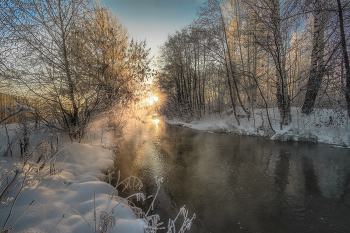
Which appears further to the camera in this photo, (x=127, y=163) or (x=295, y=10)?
(x=295, y=10)

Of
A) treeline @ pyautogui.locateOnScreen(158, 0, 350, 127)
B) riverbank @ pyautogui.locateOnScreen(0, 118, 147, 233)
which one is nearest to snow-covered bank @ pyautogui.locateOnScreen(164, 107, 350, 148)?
treeline @ pyautogui.locateOnScreen(158, 0, 350, 127)

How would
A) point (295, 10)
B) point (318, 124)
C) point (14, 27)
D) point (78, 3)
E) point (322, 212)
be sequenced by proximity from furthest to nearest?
point (318, 124), point (295, 10), point (78, 3), point (14, 27), point (322, 212)

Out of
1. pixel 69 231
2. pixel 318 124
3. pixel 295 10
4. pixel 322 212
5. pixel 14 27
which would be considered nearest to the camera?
pixel 69 231

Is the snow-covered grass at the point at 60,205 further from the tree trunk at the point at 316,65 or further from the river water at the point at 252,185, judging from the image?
the tree trunk at the point at 316,65

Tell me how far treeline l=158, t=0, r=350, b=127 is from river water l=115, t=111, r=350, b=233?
2.78 m

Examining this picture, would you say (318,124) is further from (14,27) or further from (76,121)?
(14,27)

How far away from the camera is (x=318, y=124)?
25.2 ft

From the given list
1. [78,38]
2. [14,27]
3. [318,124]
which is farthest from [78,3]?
[318,124]

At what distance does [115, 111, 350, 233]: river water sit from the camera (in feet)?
9.75

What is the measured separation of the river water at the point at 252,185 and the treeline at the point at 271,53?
9.13 feet

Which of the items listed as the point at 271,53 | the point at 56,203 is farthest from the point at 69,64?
the point at 271,53

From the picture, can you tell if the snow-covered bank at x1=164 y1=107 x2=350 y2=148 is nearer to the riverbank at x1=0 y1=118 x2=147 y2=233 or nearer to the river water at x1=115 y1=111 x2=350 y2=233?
the river water at x1=115 y1=111 x2=350 y2=233

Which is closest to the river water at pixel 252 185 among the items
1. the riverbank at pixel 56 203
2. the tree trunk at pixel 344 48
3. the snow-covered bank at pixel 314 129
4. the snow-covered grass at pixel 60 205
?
the snow-covered bank at pixel 314 129

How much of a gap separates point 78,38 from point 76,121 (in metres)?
2.96
